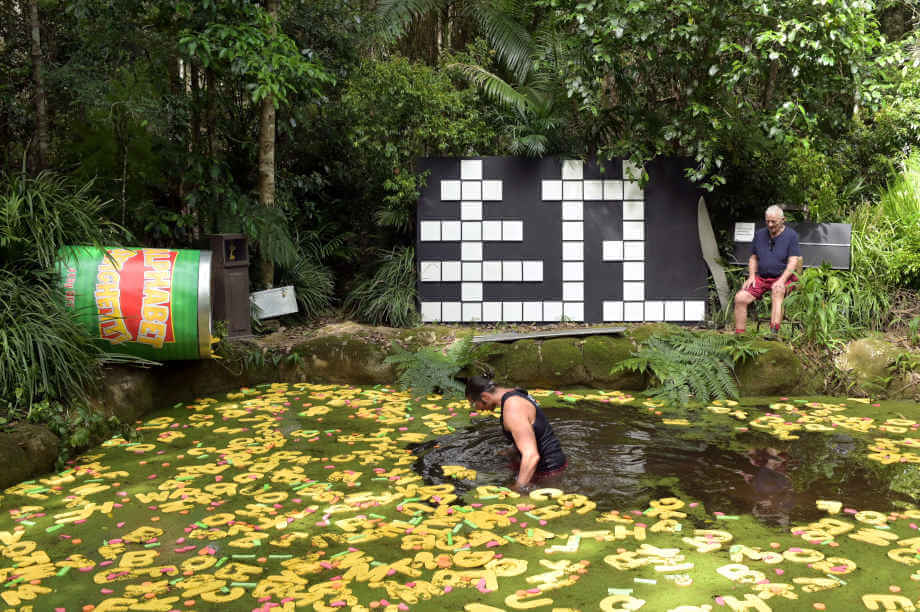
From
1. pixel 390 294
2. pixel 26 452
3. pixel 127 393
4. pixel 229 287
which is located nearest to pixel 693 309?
Answer: pixel 390 294

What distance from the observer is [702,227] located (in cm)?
968

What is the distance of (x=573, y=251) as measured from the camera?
31.5 ft

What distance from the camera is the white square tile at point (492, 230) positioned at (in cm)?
959

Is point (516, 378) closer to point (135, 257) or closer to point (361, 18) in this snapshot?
point (135, 257)

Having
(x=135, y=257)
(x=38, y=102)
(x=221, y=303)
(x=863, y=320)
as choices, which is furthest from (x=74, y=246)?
(x=863, y=320)

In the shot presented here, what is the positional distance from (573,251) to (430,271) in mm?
1685

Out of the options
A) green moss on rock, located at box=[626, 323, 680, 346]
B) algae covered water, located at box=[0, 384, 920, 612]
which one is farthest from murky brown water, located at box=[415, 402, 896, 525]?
green moss on rock, located at box=[626, 323, 680, 346]

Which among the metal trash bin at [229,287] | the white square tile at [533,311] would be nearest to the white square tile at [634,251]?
the white square tile at [533,311]

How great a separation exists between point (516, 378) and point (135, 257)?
3589mm

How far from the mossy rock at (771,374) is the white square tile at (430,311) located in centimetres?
350

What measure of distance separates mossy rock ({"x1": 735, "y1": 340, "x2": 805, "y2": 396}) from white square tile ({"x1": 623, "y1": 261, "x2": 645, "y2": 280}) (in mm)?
2178

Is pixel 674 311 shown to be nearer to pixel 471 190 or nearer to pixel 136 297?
pixel 471 190

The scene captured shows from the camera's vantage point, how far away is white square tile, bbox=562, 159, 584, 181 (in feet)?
31.2

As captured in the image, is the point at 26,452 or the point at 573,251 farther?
the point at 573,251
